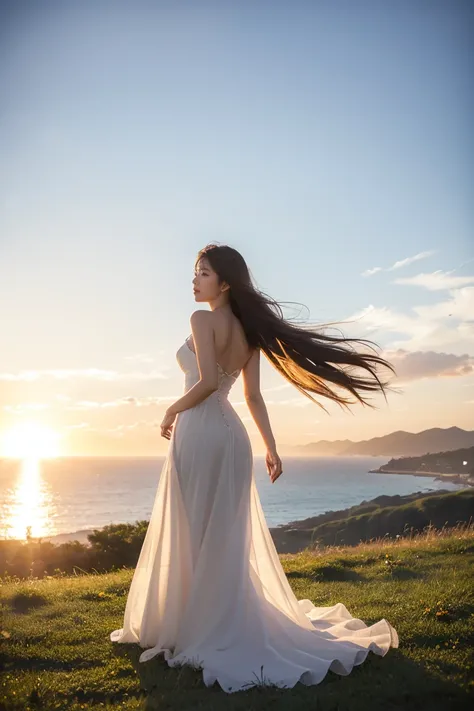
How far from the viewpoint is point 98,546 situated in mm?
11812

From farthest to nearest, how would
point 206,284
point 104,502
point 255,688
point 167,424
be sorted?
point 104,502 → point 167,424 → point 206,284 → point 255,688

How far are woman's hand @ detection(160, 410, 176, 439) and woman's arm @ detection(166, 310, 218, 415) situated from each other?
1.17 feet

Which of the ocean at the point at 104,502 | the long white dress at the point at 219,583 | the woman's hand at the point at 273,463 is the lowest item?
the ocean at the point at 104,502

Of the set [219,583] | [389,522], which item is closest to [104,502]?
[389,522]

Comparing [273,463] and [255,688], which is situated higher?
[273,463]

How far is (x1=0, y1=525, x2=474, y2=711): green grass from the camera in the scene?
13.6ft

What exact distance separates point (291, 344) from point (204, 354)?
38.2 inches

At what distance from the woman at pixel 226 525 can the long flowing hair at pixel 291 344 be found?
1 cm

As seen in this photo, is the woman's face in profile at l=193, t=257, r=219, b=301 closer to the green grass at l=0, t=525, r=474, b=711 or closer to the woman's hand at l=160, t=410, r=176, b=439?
the woman's hand at l=160, t=410, r=176, b=439

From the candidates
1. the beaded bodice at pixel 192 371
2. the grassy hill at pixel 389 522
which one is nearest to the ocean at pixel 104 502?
the grassy hill at pixel 389 522

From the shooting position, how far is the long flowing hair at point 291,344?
18.6 feet

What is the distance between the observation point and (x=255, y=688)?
4.36 meters

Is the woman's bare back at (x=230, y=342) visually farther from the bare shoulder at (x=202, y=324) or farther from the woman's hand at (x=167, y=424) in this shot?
the woman's hand at (x=167, y=424)

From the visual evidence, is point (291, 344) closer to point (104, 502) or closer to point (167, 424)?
point (167, 424)
